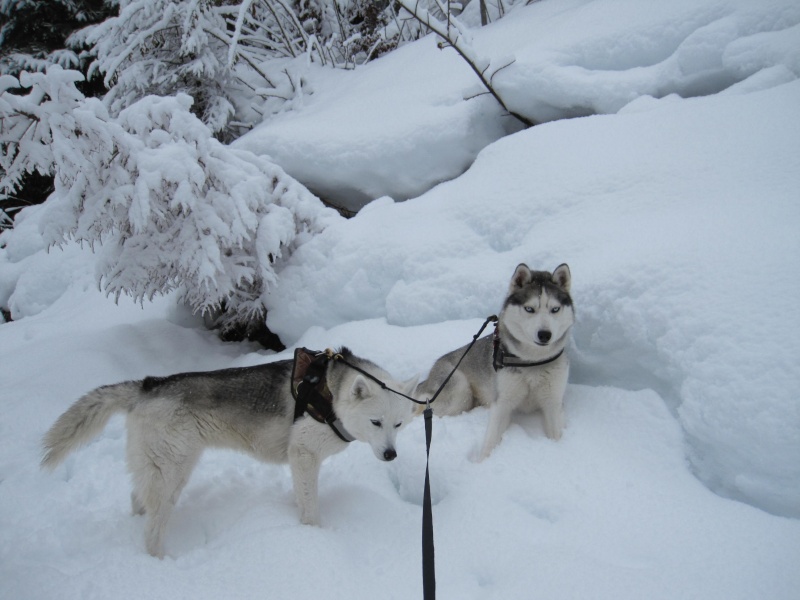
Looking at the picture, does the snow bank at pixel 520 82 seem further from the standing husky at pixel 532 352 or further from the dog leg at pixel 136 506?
the dog leg at pixel 136 506

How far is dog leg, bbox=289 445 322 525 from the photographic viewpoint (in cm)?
272

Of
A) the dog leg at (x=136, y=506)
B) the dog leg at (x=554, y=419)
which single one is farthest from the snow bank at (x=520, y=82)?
the dog leg at (x=136, y=506)

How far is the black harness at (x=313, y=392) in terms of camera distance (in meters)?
2.79

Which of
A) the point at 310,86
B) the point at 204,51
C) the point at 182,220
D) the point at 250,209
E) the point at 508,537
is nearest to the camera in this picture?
the point at 508,537

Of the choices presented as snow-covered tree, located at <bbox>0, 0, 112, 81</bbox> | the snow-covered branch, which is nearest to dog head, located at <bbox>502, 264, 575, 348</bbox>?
the snow-covered branch

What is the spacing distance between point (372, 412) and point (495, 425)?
102cm

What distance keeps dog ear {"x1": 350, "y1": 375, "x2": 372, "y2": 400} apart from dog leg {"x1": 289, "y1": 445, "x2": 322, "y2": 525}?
1.55 ft

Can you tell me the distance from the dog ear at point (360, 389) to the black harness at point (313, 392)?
0.65 ft

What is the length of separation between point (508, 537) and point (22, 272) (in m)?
9.89

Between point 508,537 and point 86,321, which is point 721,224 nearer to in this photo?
point 508,537

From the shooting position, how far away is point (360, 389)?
2.69 meters

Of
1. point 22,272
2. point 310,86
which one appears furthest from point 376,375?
point 22,272

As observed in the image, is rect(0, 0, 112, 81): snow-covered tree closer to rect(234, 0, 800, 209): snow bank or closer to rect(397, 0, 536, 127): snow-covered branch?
rect(234, 0, 800, 209): snow bank

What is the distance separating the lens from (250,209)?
525 centimetres
